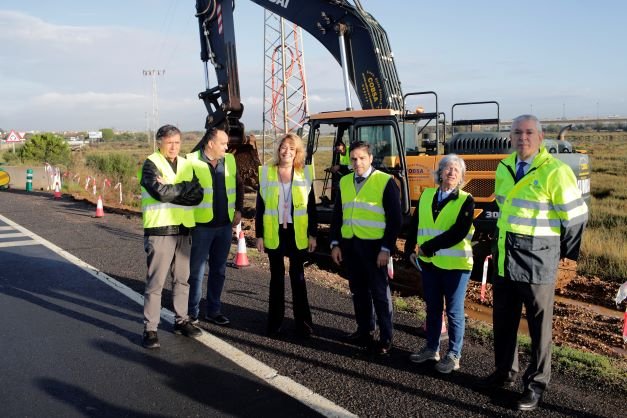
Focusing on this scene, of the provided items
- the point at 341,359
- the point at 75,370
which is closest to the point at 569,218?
the point at 341,359

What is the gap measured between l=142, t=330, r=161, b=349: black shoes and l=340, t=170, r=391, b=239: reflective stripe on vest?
78.3 inches

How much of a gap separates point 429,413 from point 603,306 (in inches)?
218

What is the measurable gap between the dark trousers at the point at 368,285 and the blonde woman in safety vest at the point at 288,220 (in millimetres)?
454

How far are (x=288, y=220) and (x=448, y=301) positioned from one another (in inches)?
64.2

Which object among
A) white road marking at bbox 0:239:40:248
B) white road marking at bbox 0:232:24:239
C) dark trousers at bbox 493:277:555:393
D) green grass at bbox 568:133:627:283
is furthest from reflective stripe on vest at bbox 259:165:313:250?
white road marking at bbox 0:232:24:239

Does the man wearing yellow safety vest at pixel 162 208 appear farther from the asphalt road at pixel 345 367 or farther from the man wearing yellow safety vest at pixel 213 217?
the asphalt road at pixel 345 367

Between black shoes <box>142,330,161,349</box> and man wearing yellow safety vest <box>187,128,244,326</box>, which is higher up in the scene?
man wearing yellow safety vest <box>187,128,244,326</box>

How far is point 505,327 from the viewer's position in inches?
163

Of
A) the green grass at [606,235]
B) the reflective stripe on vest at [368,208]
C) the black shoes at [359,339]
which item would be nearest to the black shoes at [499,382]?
the black shoes at [359,339]

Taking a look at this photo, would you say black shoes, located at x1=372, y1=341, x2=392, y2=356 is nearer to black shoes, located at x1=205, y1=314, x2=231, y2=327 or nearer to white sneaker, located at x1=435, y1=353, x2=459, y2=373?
white sneaker, located at x1=435, y1=353, x2=459, y2=373

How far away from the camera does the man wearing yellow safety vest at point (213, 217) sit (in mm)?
5305

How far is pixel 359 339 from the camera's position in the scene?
5000 millimetres

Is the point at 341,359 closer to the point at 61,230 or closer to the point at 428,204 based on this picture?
the point at 428,204

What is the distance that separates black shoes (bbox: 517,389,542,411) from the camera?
3.76m
